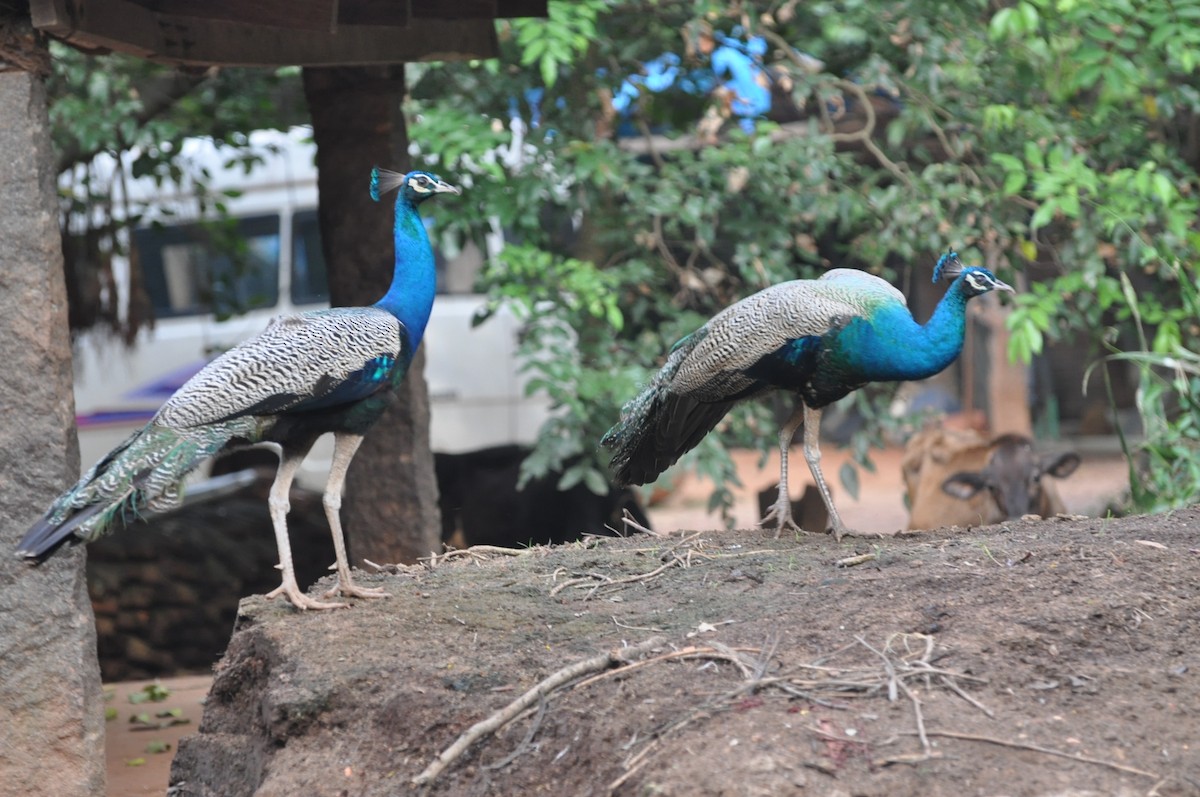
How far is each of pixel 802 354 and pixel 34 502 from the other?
274cm

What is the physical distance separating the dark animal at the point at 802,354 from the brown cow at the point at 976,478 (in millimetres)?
Result: 3403

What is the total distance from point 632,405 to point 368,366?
65.1 inches

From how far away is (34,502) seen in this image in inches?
173

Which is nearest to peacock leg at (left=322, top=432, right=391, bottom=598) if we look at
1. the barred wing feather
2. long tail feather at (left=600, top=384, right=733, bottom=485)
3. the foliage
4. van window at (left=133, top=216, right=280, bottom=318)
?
the barred wing feather

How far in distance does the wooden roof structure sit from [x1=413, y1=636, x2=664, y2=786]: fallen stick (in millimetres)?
2782

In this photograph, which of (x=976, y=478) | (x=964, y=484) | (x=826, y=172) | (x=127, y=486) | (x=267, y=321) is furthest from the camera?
(x=267, y=321)

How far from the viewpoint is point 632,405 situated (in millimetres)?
5727

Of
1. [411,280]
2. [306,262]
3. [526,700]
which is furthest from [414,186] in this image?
[306,262]

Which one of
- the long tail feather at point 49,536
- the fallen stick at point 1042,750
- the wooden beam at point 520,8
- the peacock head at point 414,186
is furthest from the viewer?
the wooden beam at point 520,8

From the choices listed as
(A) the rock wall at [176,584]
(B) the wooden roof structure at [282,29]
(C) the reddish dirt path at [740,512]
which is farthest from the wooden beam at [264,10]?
(A) the rock wall at [176,584]

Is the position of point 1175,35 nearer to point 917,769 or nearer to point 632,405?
point 632,405

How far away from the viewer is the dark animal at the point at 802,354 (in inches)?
198

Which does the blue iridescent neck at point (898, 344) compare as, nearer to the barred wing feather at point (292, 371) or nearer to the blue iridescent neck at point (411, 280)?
the blue iridescent neck at point (411, 280)

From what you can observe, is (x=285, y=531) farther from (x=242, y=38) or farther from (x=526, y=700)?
(x=242, y=38)
